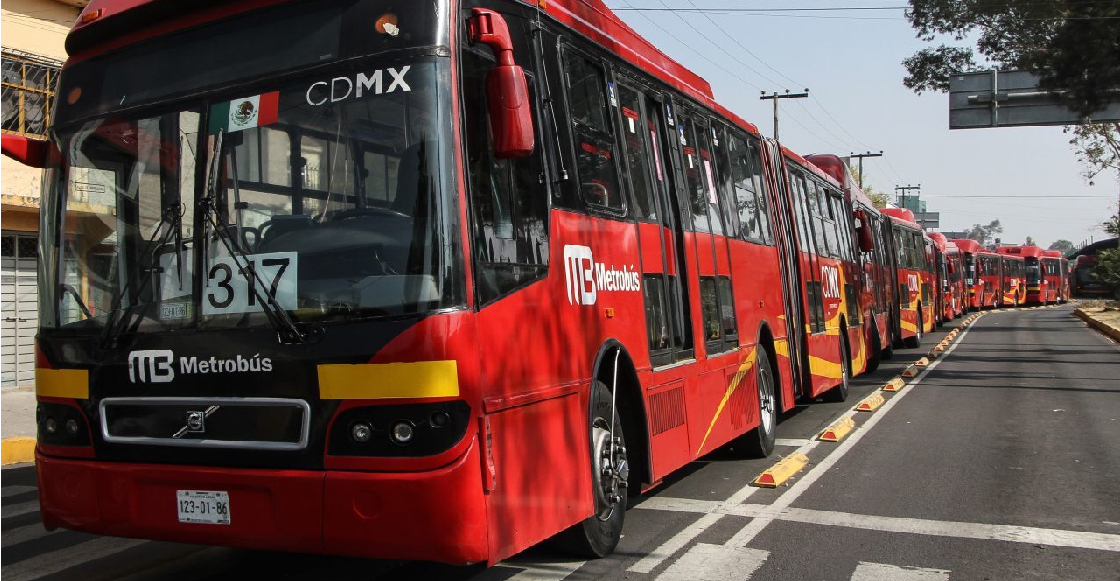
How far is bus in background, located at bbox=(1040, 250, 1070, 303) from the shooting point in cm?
6912

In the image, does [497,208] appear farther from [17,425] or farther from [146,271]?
[17,425]

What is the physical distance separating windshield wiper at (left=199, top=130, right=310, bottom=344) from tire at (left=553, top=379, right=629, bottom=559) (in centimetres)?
192

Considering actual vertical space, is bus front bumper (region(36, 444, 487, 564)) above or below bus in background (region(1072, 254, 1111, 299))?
below

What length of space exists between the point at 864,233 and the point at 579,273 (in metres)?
13.4

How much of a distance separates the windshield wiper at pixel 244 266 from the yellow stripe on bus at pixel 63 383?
97cm

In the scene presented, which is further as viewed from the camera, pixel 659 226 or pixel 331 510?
pixel 659 226

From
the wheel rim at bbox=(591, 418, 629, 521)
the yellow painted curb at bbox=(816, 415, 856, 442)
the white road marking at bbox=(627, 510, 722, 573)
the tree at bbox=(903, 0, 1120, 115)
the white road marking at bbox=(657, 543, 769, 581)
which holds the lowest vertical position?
the white road marking at bbox=(657, 543, 769, 581)

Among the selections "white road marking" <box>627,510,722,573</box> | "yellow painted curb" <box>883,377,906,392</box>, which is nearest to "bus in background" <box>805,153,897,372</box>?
"yellow painted curb" <box>883,377,906,392</box>

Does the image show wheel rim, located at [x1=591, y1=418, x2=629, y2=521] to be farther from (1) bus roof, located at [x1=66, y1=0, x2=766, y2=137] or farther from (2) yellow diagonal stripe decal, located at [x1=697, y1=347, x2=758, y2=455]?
(1) bus roof, located at [x1=66, y1=0, x2=766, y2=137]

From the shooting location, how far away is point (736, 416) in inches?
355

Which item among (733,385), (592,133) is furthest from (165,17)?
(733,385)

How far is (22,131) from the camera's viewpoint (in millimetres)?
16344

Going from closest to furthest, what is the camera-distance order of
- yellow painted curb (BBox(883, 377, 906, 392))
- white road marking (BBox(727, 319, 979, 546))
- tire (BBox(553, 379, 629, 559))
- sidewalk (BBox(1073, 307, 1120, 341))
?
tire (BBox(553, 379, 629, 559)) < white road marking (BBox(727, 319, 979, 546)) < yellow painted curb (BBox(883, 377, 906, 392)) < sidewalk (BBox(1073, 307, 1120, 341))

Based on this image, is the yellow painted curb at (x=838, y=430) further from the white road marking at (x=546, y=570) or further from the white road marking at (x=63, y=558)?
the white road marking at (x=63, y=558)
